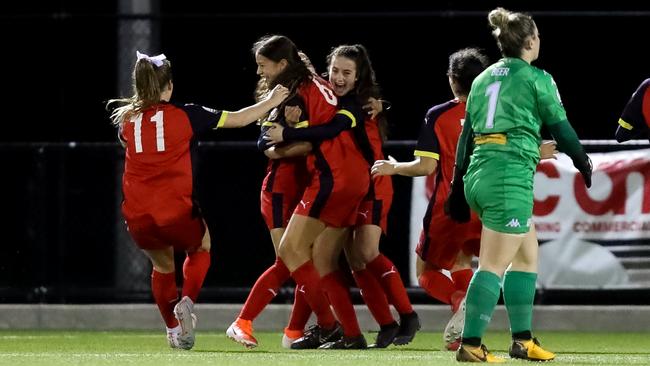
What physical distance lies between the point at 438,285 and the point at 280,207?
1.02 metres

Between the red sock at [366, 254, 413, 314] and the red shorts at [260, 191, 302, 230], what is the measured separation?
0.57 m

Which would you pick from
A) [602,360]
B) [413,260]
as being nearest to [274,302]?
[413,260]

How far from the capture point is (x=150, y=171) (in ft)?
31.2

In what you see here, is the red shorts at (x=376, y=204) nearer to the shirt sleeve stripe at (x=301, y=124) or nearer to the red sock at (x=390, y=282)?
the red sock at (x=390, y=282)

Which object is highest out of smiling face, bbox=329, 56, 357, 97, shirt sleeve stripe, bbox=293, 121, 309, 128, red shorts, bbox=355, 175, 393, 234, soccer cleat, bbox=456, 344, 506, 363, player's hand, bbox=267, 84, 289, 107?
smiling face, bbox=329, 56, 357, 97

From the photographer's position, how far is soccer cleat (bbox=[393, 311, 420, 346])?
1005 centimetres

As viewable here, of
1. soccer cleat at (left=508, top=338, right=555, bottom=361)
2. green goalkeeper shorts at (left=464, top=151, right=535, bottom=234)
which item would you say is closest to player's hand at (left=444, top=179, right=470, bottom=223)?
green goalkeeper shorts at (left=464, top=151, right=535, bottom=234)

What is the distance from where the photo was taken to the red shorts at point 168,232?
9523 mm

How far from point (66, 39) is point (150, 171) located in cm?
541

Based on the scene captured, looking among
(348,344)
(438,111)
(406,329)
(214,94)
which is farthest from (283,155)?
(214,94)

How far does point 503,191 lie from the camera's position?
8.06 m

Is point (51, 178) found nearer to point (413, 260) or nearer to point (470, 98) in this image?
point (413, 260)

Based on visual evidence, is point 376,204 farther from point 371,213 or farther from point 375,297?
point 375,297

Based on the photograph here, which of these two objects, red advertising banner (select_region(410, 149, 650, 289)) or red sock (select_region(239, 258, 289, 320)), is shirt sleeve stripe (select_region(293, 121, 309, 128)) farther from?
red advertising banner (select_region(410, 149, 650, 289))
